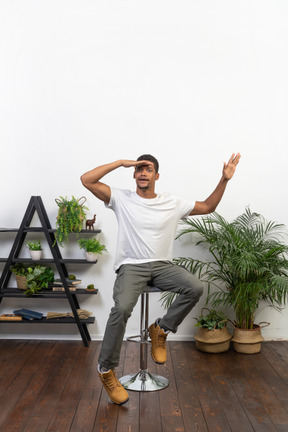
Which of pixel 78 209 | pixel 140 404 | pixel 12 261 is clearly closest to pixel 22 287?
pixel 12 261

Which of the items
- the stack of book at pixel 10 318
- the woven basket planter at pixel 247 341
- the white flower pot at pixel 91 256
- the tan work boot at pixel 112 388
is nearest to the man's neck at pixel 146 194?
the white flower pot at pixel 91 256

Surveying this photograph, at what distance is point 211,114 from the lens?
4.13 metres

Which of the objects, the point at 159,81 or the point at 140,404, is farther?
the point at 159,81

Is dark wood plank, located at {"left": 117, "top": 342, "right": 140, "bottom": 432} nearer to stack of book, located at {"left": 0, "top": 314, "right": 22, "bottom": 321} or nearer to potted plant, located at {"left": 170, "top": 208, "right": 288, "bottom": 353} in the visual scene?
potted plant, located at {"left": 170, "top": 208, "right": 288, "bottom": 353}

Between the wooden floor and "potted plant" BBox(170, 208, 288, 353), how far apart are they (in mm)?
320

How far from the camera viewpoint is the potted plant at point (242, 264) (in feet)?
12.0

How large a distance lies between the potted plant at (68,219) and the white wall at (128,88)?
0.20 metres

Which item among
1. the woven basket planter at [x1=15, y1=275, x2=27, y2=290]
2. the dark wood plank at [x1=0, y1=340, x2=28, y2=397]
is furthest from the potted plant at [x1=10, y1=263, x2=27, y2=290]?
the dark wood plank at [x1=0, y1=340, x2=28, y2=397]

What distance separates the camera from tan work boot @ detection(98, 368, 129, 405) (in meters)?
2.76

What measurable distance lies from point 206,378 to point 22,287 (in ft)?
5.42

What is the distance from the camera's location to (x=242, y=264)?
3.51m

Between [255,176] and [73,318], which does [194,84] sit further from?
[73,318]

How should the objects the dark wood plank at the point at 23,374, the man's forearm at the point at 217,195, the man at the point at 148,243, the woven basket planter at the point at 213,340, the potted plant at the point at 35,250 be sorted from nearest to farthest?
1. the dark wood plank at the point at 23,374
2. the man at the point at 148,243
3. the man's forearm at the point at 217,195
4. the woven basket planter at the point at 213,340
5. the potted plant at the point at 35,250

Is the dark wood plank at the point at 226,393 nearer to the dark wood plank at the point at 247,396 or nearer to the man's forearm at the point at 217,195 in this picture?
the dark wood plank at the point at 247,396
